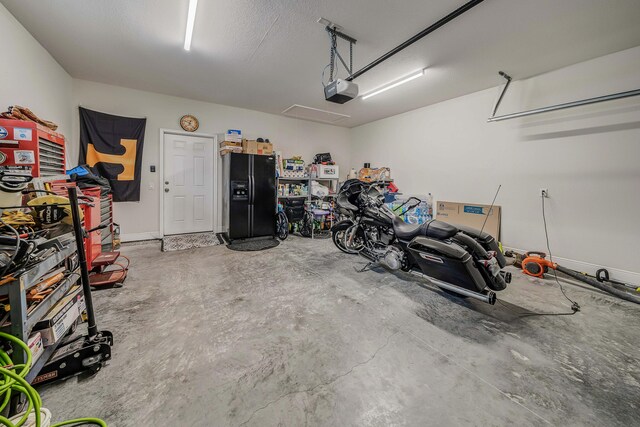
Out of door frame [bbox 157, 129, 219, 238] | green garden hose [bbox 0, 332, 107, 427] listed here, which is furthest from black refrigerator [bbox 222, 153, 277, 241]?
green garden hose [bbox 0, 332, 107, 427]

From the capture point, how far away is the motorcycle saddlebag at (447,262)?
86.3 inches

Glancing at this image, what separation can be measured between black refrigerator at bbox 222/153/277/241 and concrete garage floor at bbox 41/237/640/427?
83.4 inches

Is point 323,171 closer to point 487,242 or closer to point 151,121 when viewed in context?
point 151,121

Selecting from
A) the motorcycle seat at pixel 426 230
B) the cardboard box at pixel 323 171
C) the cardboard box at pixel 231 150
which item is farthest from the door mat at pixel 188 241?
the motorcycle seat at pixel 426 230

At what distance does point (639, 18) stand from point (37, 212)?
5.59m

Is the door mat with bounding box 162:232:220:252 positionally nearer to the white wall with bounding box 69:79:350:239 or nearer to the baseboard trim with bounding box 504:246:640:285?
the white wall with bounding box 69:79:350:239

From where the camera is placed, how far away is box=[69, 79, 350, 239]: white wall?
4.13 metres

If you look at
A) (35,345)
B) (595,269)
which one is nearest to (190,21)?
(35,345)

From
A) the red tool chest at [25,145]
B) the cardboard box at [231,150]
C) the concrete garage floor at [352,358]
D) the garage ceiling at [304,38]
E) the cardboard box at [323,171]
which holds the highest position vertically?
the garage ceiling at [304,38]

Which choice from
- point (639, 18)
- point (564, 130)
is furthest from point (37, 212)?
point (564, 130)

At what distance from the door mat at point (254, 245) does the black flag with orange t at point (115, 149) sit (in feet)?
6.70

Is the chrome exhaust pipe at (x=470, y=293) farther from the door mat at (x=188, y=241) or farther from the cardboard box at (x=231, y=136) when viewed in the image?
the cardboard box at (x=231, y=136)

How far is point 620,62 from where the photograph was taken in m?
2.97

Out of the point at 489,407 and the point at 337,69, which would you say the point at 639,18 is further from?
the point at 489,407
